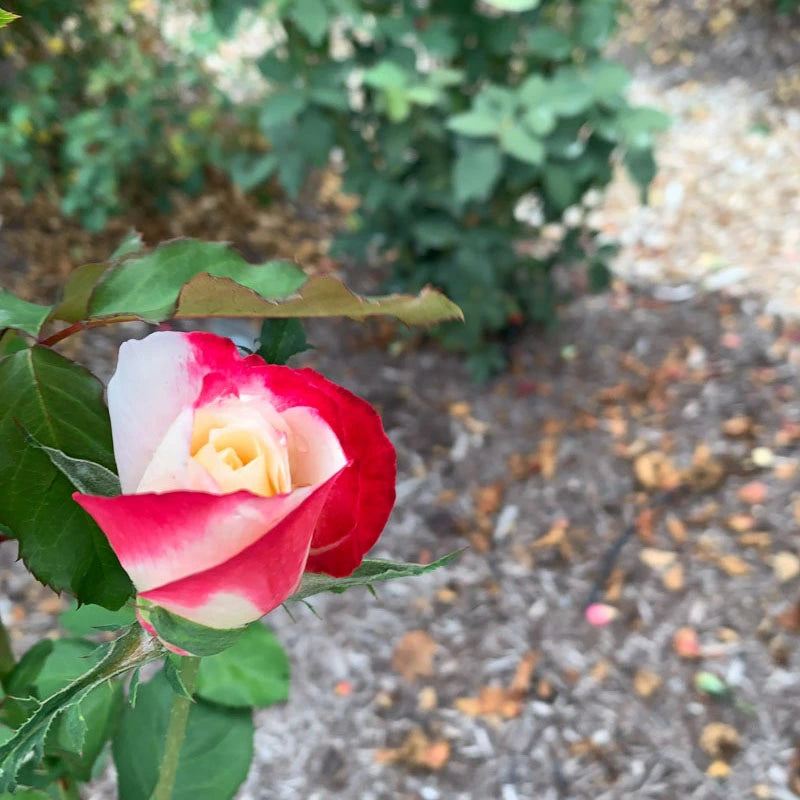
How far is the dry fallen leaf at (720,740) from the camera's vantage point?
4.29ft

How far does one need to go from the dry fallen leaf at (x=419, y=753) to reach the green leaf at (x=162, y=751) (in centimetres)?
91

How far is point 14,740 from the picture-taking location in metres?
0.22

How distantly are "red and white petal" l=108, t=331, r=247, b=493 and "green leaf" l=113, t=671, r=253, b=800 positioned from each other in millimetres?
286

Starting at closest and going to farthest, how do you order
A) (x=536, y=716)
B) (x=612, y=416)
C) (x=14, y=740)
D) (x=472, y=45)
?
(x=14, y=740)
(x=536, y=716)
(x=472, y=45)
(x=612, y=416)

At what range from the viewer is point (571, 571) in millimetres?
1575

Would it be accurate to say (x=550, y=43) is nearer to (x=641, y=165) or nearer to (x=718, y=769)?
(x=641, y=165)

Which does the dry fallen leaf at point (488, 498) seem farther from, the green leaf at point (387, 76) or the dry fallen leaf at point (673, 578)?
the green leaf at point (387, 76)

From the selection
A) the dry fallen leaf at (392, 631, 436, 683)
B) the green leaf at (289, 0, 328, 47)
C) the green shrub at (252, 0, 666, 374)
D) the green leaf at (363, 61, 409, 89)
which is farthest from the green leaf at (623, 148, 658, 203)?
the dry fallen leaf at (392, 631, 436, 683)

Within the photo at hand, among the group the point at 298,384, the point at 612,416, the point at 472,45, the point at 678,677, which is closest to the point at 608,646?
the point at 678,677

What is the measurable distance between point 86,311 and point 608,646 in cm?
137

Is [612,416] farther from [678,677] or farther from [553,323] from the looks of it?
[678,677]

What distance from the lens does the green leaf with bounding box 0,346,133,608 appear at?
0.87ft

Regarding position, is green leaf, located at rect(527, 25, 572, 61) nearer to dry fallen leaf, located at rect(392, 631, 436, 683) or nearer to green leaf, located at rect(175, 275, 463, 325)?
dry fallen leaf, located at rect(392, 631, 436, 683)

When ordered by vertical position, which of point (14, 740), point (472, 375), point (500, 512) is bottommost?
point (500, 512)
